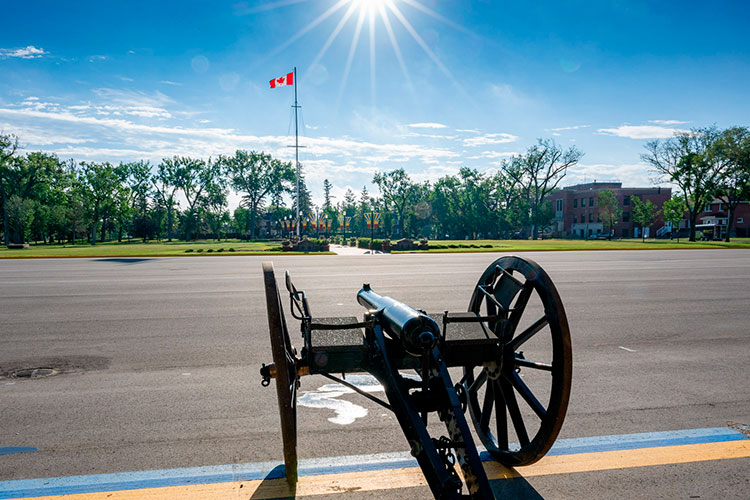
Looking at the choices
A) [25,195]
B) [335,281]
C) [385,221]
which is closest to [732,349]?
[335,281]

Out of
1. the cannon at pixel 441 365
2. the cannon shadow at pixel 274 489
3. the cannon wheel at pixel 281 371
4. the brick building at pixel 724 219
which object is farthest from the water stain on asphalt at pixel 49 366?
the brick building at pixel 724 219

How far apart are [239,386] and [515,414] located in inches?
111

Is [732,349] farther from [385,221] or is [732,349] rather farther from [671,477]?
[385,221]

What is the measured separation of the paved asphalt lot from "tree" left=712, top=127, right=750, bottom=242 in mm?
53104

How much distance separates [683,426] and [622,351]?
8.32 feet

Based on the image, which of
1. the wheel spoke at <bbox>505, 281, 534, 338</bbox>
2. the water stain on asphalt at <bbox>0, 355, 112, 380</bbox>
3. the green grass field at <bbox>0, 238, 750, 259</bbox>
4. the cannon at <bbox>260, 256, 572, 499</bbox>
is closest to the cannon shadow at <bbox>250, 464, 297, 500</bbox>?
the cannon at <bbox>260, 256, 572, 499</bbox>

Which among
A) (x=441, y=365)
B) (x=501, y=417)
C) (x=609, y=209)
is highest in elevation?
(x=609, y=209)

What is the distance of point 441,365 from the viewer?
2.44 meters

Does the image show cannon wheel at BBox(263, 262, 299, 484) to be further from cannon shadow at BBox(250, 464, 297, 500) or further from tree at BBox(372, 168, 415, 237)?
tree at BBox(372, 168, 415, 237)

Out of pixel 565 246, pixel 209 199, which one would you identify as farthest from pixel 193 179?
pixel 565 246

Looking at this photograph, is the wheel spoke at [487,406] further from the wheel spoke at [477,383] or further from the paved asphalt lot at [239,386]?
the paved asphalt lot at [239,386]

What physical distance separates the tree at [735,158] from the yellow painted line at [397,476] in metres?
60.0

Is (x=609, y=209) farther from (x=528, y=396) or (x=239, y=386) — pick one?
(x=528, y=396)

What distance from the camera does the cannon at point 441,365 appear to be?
2.16 m
